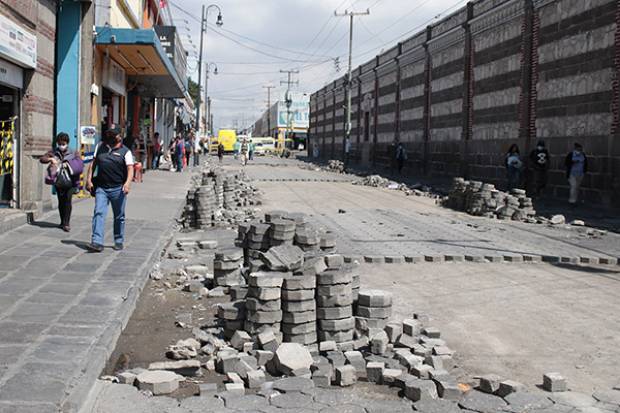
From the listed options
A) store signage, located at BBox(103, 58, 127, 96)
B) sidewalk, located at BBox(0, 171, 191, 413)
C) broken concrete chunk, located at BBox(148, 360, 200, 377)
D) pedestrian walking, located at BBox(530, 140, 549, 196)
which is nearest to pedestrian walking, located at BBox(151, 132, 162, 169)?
store signage, located at BBox(103, 58, 127, 96)

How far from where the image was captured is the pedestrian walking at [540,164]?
76.7 ft

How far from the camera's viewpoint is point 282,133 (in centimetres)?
11500

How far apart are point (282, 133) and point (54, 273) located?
352ft

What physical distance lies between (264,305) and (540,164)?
62.5ft

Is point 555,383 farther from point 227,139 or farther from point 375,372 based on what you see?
point 227,139

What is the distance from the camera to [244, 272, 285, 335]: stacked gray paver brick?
6.20m

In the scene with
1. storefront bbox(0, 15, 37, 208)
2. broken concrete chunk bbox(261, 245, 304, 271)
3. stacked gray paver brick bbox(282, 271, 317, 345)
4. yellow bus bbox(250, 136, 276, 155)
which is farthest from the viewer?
yellow bus bbox(250, 136, 276, 155)

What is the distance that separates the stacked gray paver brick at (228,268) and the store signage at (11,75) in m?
5.55

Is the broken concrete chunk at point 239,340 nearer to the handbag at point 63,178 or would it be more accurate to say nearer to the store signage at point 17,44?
the handbag at point 63,178

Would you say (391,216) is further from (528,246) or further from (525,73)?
(525,73)

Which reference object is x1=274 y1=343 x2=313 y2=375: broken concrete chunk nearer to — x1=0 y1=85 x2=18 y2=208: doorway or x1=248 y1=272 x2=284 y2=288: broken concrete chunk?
x1=248 y1=272 x2=284 y2=288: broken concrete chunk

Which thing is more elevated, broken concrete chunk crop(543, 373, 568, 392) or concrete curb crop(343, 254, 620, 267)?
concrete curb crop(343, 254, 620, 267)

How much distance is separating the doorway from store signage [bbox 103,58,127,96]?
28.0ft

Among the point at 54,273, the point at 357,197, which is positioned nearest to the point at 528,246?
the point at 54,273
